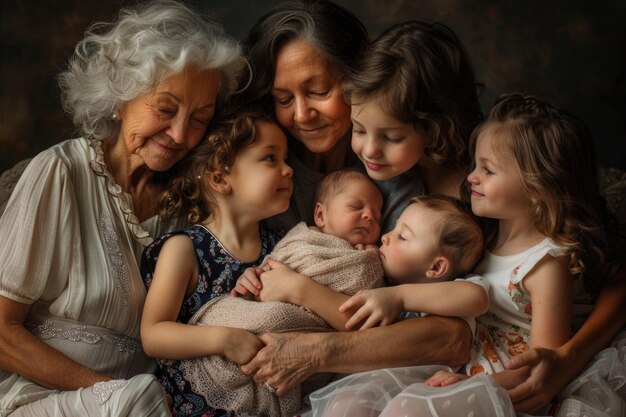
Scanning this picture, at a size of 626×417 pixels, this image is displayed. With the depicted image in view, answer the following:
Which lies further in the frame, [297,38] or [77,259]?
[297,38]

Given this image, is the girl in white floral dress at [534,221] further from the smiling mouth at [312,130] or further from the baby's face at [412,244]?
the smiling mouth at [312,130]

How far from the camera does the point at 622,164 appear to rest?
3.92 metres

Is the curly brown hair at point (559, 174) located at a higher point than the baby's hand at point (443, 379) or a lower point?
higher

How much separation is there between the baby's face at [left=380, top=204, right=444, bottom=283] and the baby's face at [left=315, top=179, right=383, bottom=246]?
8 centimetres

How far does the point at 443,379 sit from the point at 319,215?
2.44ft

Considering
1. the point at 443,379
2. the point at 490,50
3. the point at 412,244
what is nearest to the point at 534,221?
the point at 412,244

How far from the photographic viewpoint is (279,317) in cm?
249

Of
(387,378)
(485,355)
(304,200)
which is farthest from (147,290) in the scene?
(485,355)

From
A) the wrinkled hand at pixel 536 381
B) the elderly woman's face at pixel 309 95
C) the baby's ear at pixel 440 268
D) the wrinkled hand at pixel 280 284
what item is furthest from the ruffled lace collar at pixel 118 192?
the wrinkled hand at pixel 536 381

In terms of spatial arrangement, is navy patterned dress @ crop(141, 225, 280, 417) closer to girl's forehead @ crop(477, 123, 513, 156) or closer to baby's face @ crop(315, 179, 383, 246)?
baby's face @ crop(315, 179, 383, 246)

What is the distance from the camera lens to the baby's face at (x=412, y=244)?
2609 millimetres

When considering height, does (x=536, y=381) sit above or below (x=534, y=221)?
below

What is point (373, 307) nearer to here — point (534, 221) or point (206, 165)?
point (534, 221)

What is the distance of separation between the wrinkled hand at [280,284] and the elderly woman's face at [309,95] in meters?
0.51
